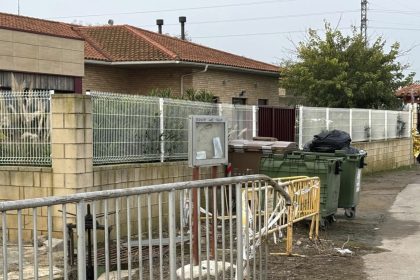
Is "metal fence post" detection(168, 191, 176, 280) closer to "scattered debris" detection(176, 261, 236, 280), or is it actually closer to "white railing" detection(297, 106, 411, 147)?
"scattered debris" detection(176, 261, 236, 280)

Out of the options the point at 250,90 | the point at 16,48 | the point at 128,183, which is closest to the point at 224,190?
the point at 128,183

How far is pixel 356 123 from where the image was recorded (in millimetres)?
20938

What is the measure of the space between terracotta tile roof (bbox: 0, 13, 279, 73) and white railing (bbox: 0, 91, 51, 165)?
8.34 m

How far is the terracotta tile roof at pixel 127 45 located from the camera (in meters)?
19.0

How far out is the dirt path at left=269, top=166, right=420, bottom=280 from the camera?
7450 mm

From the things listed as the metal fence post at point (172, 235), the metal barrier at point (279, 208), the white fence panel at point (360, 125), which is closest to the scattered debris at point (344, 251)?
the metal barrier at point (279, 208)

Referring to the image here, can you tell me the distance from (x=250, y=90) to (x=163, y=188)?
2148 cm

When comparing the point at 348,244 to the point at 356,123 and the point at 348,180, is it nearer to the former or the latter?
the point at 348,180

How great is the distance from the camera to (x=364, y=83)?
24953 mm

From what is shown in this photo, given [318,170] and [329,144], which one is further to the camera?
[329,144]

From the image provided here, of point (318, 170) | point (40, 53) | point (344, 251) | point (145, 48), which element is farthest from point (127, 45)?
point (344, 251)

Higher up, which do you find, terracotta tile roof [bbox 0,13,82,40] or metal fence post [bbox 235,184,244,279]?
terracotta tile roof [bbox 0,13,82,40]

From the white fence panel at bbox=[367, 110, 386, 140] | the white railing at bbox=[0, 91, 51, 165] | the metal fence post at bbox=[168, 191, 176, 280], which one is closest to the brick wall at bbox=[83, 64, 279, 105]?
the white fence panel at bbox=[367, 110, 386, 140]

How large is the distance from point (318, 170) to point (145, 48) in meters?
14.1
